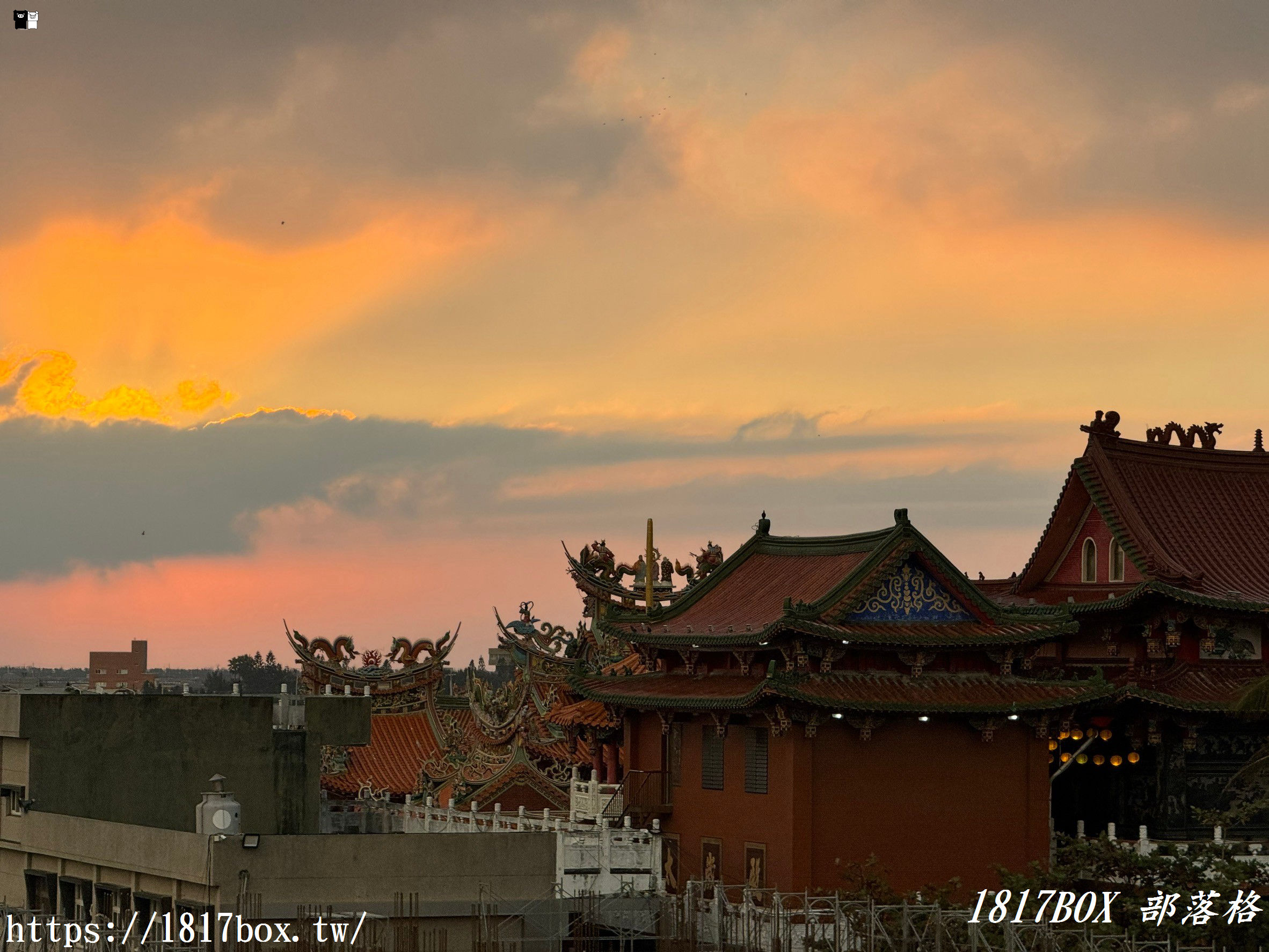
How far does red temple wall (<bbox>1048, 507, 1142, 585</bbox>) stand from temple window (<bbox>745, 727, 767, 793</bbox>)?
10946mm

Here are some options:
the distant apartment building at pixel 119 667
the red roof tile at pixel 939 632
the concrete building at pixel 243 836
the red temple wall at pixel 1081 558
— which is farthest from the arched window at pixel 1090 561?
the distant apartment building at pixel 119 667

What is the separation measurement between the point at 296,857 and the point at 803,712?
9.64 meters

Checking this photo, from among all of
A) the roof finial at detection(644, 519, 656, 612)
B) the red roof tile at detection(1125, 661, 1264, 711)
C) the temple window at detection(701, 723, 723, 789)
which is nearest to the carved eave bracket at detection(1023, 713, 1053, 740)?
the red roof tile at detection(1125, 661, 1264, 711)

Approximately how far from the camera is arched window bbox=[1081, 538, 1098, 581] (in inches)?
1855

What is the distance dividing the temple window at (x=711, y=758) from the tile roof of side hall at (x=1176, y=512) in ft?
33.9

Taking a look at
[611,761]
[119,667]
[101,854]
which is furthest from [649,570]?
[119,667]

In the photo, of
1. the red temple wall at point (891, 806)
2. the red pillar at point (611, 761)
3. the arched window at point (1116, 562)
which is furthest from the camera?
the red pillar at point (611, 761)

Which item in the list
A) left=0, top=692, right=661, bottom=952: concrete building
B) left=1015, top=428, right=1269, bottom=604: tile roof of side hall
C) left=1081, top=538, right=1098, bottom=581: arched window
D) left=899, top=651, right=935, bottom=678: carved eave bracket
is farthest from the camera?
left=1081, top=538, right=1098, bottom=581: arched window

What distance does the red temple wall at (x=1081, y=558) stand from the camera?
46562 millimetres

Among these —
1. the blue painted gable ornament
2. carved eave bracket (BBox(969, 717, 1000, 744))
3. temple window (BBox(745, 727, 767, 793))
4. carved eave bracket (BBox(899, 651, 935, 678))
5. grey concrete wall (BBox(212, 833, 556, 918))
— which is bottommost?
grey concrete wall (BBox(212, 833, 556, 918))

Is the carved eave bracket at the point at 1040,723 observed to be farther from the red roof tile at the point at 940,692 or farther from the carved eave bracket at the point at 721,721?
the carved eave bracket at the point at 721,721

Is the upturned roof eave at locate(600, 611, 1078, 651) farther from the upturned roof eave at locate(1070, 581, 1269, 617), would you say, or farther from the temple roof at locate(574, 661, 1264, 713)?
the upturned roof eave at locate(1070, 581, 1269, 617)

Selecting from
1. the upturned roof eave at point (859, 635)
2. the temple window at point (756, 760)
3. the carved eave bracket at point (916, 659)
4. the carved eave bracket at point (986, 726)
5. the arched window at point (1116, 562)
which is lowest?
the temple window at point (756, 760)

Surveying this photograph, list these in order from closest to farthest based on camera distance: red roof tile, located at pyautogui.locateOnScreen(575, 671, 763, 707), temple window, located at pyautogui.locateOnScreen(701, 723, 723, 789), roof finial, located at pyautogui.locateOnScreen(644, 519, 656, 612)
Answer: red roof tile, located at pyautogui.locateOnScreen(575, 671, 763, 707) < temple window, located at pyautogui.locateOnScreen(701, 723, 723, 789) < roof finial, located at pyautogui.locateOnScreen(644, 519, 656, 612)
